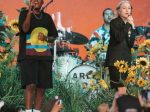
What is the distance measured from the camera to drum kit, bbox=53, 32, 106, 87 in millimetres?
8985

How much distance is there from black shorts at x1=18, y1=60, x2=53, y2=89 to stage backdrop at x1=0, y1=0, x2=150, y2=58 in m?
3.69

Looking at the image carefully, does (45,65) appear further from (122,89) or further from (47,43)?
(122,89)

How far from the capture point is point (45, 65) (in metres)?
7.05

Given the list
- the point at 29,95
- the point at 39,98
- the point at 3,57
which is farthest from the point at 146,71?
the point at 3,57

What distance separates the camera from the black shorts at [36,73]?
22.8 ft

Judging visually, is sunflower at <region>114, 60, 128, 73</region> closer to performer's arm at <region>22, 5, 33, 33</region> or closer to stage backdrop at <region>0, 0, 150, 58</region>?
performer's arm at <region>22, 5, 33, 33</region>

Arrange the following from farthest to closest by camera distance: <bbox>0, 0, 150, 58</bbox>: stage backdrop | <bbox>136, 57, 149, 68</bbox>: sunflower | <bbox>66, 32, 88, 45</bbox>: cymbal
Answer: <bbox>0, 0, 150, 58</bbox>: stage backdrop, <bbox>66, 32, 88, 45</bbox>: cymbal, <bbox>136, 57, 149, 68</bbox>: sunflower

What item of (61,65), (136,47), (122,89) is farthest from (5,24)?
(122,89)

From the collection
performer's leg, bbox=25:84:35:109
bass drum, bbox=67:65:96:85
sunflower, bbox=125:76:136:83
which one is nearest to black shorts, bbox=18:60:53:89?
performer's leg, bbox=25:84:35:109

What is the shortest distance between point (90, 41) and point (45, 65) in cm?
356

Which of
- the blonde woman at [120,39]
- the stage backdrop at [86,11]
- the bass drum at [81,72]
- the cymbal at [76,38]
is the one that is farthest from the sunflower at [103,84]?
the stage backdrop at [86,11]

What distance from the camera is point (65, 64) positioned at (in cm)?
973

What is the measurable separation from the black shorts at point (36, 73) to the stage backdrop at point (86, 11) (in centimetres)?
369

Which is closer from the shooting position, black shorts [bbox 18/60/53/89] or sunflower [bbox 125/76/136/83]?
black shorts [bbox 18/60/53/89]
